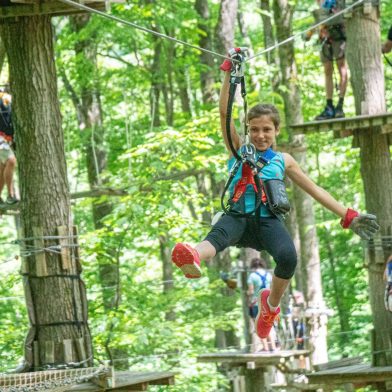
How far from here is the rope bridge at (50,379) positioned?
22.7ft

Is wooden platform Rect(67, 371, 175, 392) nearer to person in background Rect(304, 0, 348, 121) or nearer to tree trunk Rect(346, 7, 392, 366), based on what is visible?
tree trunk Rect(346, 7, 392, 366)

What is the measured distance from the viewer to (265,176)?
6176 millimetres

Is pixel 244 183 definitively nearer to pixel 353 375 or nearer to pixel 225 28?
pixel 353 375

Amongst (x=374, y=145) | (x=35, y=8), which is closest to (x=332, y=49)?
(x=374, y=145)

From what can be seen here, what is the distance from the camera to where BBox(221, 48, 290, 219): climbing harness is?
6.00 m

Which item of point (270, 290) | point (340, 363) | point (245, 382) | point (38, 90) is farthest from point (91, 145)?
point (270, 290)

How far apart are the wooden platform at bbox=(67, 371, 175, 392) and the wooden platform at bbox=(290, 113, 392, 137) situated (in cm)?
289

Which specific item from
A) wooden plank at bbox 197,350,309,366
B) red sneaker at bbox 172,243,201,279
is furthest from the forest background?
red sneaker at bbox 172,243,201,279

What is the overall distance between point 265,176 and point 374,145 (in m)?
5.24

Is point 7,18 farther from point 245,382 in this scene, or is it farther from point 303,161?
point 303,161

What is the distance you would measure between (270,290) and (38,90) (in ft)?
11.4

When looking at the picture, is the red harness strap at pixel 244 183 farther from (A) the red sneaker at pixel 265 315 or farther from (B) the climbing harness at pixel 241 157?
(A) the red sneaker at pixel 265 315

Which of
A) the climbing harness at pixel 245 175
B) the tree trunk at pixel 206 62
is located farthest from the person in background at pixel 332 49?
the tree trunk at pixel 206 62

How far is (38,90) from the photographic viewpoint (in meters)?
9.07
